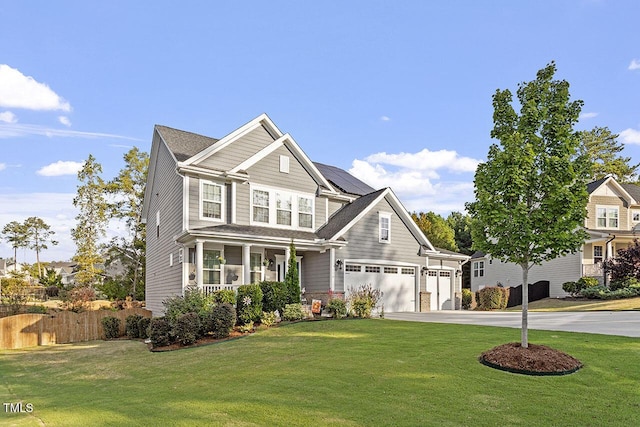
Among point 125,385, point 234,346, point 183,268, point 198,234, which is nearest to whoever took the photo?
point 125,385

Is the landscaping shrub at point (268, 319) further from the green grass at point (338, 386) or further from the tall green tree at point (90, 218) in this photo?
the tall green tree at point (90, 218)

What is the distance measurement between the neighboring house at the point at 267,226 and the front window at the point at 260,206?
5 cm

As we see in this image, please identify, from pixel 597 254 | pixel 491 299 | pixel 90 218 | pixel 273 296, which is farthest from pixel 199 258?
pixel 597 254


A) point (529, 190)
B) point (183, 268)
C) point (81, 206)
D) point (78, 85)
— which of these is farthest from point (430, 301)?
point (81, 206)

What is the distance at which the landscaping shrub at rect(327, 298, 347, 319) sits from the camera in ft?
54.6

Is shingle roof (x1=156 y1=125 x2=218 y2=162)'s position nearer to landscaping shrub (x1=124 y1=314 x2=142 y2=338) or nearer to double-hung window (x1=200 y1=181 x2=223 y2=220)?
double-hung window (x1=200 y1=181 x2=223 y2=220)

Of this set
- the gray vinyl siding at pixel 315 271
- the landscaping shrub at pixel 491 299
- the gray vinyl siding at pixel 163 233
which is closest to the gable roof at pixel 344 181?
the gray vinyl siding at pixel 315 271

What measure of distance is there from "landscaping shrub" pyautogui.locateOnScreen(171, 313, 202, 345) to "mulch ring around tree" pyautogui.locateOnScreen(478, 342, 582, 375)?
27.5ft

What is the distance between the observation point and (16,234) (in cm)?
6269

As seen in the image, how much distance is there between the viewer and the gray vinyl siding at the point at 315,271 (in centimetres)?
2011

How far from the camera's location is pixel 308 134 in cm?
2481

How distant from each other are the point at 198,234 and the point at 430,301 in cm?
1360

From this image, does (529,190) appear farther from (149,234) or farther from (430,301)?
(149,234)

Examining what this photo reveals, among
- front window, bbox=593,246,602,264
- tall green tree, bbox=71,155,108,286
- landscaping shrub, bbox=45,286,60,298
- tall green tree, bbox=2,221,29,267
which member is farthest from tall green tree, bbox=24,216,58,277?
front window, bbox=593,246,602,264
